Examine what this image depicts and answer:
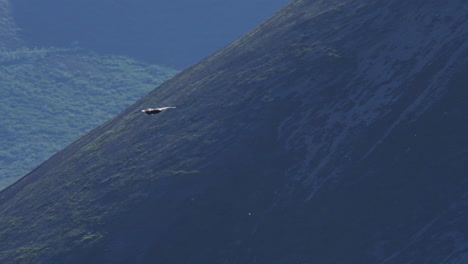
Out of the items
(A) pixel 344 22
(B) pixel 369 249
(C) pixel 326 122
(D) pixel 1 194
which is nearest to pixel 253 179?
(C) pixel 326 122

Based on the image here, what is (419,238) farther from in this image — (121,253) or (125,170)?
(125,170)

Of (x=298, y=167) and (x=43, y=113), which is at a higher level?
(x=43, y=113)

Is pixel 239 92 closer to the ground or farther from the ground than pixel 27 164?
closer to the ground

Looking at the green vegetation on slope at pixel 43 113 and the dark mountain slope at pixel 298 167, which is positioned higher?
the green vegetation on slope at pixel 43 113

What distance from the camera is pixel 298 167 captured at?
49000mm

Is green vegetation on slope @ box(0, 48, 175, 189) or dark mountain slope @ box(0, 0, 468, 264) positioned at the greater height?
green vegetation on slope @ box(0, 48, 175, 189)

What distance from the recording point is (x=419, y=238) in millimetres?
40094

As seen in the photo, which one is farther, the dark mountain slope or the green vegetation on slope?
the green vegetation on slope

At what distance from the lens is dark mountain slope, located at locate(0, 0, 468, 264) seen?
42.6m

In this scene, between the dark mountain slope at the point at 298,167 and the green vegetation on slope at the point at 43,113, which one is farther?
the green vegetation on slope at the point at 43,113

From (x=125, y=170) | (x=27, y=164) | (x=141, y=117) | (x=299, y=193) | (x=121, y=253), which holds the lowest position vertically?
(x=299, y=193)

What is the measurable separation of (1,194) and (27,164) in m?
84.2

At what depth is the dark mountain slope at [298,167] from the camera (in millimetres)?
42625

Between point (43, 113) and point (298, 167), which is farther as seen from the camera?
point (43, 113)
